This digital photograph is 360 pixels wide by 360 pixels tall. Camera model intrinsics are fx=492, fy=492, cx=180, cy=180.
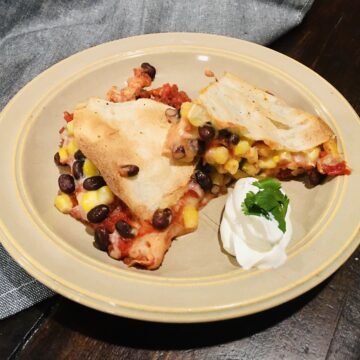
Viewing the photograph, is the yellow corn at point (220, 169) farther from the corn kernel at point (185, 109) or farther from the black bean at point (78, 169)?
the black bean at point (78, 169)

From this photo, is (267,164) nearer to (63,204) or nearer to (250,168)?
(250,168)

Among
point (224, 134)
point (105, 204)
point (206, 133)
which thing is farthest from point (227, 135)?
point (105, 204)

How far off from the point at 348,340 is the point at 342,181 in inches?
28.7

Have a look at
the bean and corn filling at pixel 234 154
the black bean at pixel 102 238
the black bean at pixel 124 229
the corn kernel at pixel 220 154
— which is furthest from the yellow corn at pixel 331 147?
the black bean at pixel 102 238

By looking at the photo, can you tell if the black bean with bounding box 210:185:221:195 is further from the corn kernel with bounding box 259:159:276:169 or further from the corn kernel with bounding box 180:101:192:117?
the corn kernel with bounding box 180:101:192:117

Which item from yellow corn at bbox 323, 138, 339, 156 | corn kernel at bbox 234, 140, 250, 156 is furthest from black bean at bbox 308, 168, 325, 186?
corn kernel at bbox 234, 140, 250, 156

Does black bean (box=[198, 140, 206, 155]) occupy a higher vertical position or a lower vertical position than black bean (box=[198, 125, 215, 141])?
lower

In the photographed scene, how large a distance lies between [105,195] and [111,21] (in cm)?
193

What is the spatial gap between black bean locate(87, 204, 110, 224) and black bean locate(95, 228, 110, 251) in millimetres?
57

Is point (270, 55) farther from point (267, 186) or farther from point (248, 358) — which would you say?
point (248, 358)

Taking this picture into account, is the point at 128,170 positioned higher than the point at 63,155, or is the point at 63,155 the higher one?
the point at 128,170

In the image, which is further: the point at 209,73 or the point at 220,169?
the point at 209,73

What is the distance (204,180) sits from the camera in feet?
7.63

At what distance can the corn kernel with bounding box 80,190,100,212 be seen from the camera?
89.3 inches
